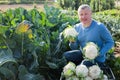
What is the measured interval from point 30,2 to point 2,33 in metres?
21.0

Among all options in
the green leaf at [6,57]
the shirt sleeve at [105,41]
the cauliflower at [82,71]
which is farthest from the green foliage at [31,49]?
the shirt sleeve at [105,41]

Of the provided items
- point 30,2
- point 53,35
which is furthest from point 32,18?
point 30,2

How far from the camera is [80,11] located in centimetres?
529

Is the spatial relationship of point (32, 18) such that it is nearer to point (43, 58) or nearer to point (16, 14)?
point (16, 14)

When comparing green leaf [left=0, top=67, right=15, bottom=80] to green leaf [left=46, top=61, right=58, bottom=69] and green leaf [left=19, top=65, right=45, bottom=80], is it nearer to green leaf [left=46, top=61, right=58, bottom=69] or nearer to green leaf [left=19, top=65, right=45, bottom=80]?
green leaf [left=19, top=65, right=45, bottom=80]

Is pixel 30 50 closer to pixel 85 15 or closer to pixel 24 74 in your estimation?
pixel 24 74

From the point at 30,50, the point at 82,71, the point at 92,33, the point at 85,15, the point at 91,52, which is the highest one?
the point at 85,15

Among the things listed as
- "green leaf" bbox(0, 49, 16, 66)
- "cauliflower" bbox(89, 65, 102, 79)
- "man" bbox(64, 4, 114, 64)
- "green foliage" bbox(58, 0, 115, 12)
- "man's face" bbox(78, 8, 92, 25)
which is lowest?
"green foliage" bbox(58, 0, 115, 12)

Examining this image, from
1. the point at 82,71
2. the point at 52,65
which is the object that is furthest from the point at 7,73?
the point at 82,71

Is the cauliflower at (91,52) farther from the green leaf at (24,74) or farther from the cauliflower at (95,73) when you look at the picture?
the green leaf at (24,74)

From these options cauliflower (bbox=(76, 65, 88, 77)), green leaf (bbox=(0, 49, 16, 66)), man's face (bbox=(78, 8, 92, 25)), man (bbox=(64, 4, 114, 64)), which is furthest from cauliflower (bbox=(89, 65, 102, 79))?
green leaf (bbox=(0, 49, 16, 66))

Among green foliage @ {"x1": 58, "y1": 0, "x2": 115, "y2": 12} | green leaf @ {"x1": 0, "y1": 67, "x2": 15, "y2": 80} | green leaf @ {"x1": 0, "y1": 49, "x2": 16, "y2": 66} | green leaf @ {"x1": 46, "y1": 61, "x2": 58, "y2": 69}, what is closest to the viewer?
green leaf @ {"x1": 0, "y1": 49, "x2": 16, "y2": 66}

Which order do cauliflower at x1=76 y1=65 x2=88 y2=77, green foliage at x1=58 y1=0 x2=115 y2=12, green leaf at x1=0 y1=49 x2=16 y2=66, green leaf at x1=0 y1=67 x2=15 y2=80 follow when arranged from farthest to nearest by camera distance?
green foliage at x1=58 y1=0 x2=115 y2=12 < green leaf at x1=0 y1=67 x2=15 y2=80 < green leaf at x1=0 y1=49 x2=16 y2=66 < cauliflower at x1=76 y1=65 x2=88 y2=77

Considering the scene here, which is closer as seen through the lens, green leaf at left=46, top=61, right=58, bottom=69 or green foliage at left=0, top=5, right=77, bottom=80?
green foliage at left=0, top=5, right=77, bottom=80
